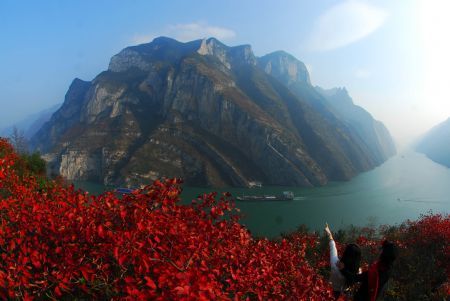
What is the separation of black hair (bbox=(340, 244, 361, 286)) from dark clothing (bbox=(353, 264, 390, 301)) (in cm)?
18

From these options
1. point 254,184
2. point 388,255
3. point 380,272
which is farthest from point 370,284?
point 254,184

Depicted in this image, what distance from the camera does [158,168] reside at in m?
178

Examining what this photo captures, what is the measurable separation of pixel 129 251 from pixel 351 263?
4.63 m

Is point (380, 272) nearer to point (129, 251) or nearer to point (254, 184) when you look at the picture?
point (129, 251)

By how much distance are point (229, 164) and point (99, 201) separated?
6871 inches

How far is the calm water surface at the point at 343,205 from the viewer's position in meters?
96.2

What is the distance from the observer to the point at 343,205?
4904 inches

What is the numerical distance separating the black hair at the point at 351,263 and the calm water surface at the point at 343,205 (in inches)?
2837

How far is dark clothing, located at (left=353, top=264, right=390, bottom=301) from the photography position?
7.43m

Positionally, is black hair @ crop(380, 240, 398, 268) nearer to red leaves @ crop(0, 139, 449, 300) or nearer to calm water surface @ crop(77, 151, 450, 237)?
red leaves @ crop(0, 139, 449, 300)

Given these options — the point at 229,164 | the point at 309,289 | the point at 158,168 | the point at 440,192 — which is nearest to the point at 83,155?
the point at 158,168

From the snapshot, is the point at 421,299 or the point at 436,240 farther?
the point at 436,240

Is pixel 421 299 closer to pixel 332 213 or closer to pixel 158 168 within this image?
pixel 332 213

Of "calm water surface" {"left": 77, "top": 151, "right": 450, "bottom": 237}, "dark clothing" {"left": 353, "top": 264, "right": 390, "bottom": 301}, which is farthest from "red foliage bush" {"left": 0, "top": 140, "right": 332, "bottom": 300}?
"calm water surface" {"left": 77, "top": 151, "right": 450, "bottom": 237}
